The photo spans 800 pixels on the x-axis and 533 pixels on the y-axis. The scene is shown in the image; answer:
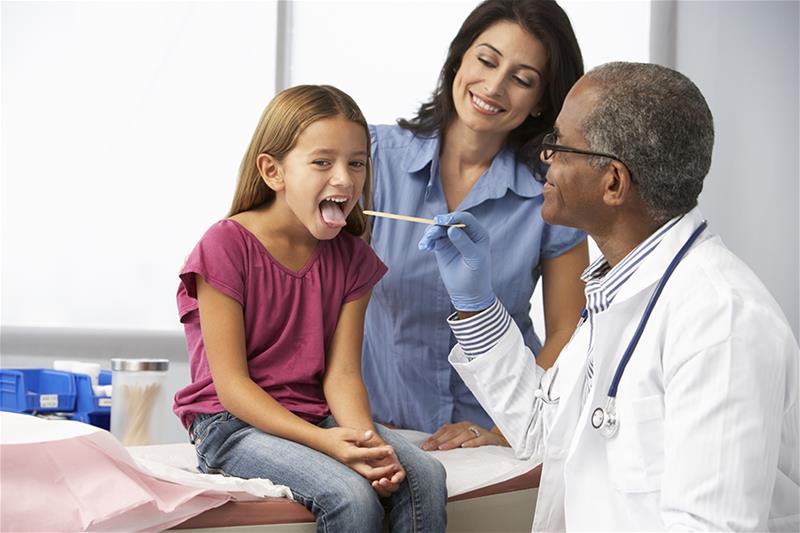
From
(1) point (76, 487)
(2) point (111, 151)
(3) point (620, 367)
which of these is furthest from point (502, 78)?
(2) point (111, 151)

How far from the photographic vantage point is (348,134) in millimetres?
1716

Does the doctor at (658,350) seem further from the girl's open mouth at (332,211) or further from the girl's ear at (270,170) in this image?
the girl's ear at (270,170)

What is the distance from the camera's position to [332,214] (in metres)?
1.71

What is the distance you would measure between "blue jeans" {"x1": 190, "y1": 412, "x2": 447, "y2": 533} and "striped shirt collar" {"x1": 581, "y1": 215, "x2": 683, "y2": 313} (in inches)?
15.2

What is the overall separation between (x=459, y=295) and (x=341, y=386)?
299 millimetres

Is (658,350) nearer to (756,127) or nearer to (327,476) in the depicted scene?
(327,476)

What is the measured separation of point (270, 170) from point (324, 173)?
0.42ft

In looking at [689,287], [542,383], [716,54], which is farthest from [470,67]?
[716,54]

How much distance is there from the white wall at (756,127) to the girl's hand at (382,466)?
228 centimetres

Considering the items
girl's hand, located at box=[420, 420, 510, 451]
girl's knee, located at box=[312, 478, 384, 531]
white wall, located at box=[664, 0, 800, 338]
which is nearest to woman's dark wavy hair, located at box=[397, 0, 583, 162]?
girl's hand, located at box=[420, 420, 510, 451]

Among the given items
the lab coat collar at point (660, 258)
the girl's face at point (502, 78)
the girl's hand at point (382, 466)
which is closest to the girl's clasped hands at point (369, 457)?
the girl's hand at point (382, 466)

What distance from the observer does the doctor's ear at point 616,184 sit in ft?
4.54

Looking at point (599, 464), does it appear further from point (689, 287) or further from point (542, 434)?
point (542, 434)

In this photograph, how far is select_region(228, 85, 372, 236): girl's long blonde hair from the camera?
172 centimetres
